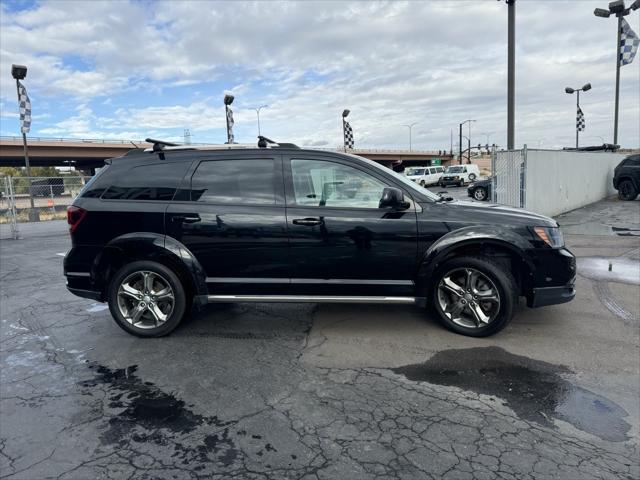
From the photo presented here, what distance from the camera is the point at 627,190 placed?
18.6 meters

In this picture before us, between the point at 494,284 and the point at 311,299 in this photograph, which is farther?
the point at 311,299

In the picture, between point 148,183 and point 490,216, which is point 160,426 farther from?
point 490,216

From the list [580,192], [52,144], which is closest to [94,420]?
[580,192]

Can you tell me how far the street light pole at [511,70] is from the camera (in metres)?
11.9

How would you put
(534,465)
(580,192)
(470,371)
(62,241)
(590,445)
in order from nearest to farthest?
(534,465), (590,445), (470,371), (62,241), (580,192)

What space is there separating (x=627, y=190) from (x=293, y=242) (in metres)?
19.1

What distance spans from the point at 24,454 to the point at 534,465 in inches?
119

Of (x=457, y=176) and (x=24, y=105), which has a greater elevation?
(x=24, y=105)

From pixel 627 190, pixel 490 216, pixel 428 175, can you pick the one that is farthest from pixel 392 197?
pixel 428 175

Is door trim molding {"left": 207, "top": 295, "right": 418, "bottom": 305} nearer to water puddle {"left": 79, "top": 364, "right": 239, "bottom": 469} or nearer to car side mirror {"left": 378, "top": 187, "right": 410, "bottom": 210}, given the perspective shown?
car side mirror {"left": 378, "top": 187, "right": 410, "bottom": 210}

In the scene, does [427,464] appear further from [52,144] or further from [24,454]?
[52,144]

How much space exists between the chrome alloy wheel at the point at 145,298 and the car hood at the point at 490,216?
2.90 m

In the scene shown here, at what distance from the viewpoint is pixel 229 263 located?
4527 mm

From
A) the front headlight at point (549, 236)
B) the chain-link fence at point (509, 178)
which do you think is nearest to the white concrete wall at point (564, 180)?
the chain-link fence at point (509, 178)
